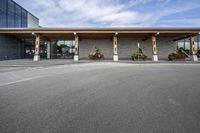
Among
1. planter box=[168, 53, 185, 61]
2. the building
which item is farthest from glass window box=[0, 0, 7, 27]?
planter box=[168, 53, 185, 61]

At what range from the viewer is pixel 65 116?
11.5ft

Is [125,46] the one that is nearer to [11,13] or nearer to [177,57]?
[177,57]

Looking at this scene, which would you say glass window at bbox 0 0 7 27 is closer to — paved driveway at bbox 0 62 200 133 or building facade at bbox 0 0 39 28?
building facade at bbox 0 0 39 28

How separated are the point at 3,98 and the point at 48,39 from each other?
27.2 m

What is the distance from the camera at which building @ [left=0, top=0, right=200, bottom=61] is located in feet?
76.0

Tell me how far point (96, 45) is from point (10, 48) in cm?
1471

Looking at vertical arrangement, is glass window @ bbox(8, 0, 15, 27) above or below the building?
above

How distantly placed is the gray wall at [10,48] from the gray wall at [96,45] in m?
11.4

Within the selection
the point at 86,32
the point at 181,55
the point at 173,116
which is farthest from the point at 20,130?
the point at 181,55

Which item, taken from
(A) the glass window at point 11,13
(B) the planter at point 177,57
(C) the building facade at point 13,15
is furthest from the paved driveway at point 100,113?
(A) the glass window at point 11,13

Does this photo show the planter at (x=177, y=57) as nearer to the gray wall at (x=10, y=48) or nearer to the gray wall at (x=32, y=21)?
the gray wall at (x=10, y=48)

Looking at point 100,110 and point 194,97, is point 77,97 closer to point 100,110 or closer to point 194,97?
point 100,110

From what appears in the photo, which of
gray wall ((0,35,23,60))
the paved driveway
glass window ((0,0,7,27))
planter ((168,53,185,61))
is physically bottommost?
the paved driveway

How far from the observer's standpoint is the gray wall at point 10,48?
A: 24.4 m
